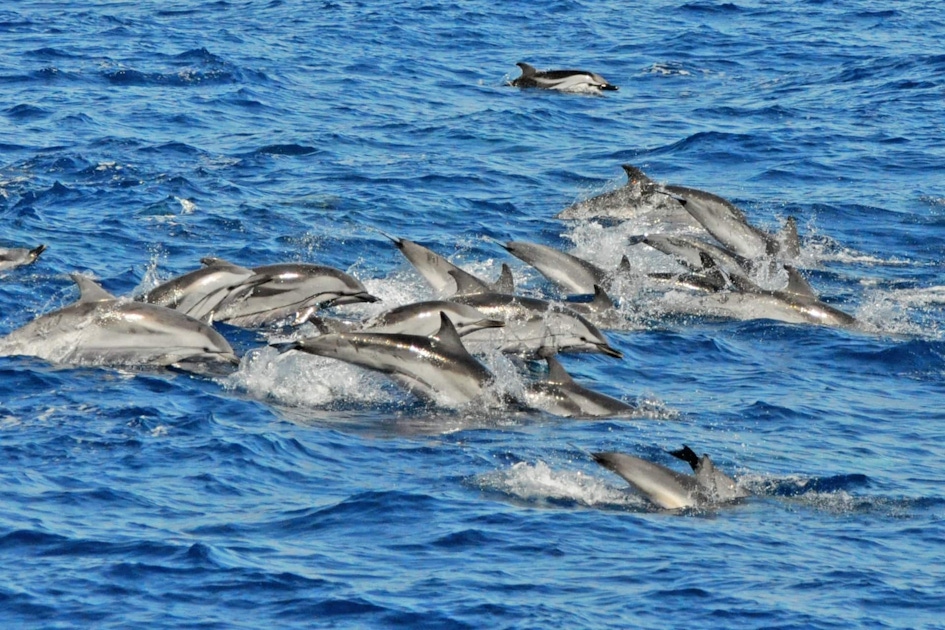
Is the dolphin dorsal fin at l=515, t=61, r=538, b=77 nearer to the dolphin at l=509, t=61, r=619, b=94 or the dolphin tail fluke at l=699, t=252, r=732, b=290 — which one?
the dolphin at l=509, t=61, r=619, b=94

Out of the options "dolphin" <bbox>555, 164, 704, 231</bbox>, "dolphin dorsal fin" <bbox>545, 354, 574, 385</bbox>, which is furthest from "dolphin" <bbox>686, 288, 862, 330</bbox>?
"dolphin dorsal fin" <bbox>545, 354, 574, 385</bbox>

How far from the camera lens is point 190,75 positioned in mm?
30359

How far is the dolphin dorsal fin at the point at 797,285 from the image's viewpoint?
1770cm

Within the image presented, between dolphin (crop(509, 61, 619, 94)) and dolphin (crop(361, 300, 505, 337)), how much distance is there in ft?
54.2

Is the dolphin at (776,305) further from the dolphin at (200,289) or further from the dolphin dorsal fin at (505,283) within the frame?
the dolphin at (200,289)

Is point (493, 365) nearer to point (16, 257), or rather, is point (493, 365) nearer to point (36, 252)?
point (36, 252)

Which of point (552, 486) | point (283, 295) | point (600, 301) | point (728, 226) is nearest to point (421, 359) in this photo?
point (552, 486)

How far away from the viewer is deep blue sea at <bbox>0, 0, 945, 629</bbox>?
10141 mm

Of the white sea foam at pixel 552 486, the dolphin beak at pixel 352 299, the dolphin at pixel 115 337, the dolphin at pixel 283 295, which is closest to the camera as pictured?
the white sea foam at pixel 552 486

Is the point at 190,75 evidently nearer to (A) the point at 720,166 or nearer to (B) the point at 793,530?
(A) the point at 720,166

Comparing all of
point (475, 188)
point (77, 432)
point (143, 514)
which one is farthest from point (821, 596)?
point (475, 188)

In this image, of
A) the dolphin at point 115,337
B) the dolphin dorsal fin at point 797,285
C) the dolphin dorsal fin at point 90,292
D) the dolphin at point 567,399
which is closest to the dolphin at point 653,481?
the dolphin at point 567,399

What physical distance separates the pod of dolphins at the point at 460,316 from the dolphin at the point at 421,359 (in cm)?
1

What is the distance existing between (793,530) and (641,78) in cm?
2224
